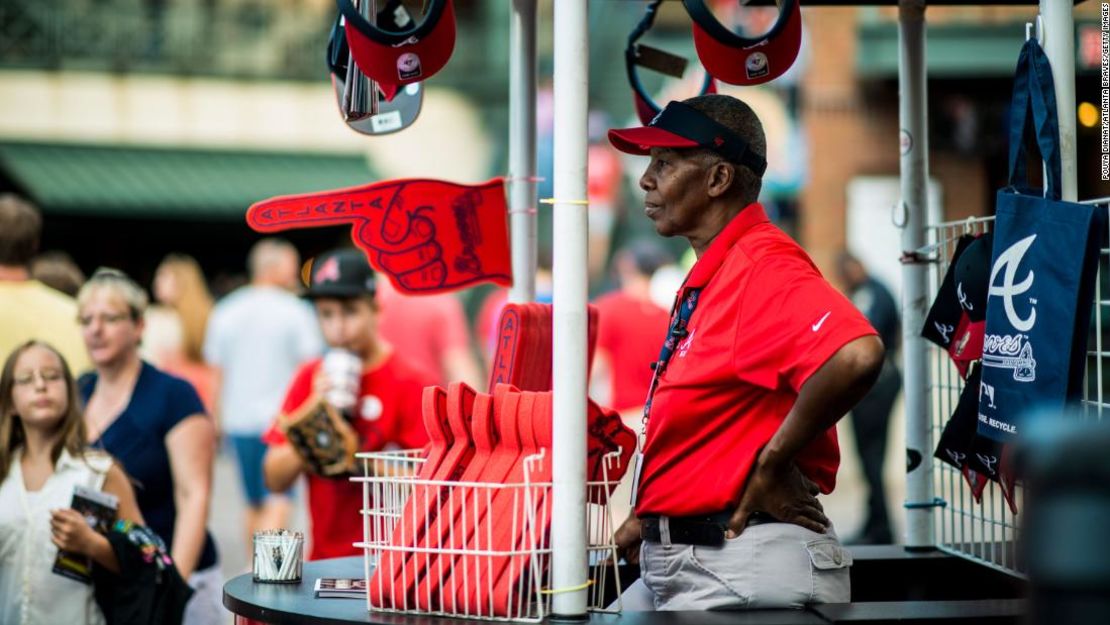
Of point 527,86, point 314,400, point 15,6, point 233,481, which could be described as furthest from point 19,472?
point 15,6

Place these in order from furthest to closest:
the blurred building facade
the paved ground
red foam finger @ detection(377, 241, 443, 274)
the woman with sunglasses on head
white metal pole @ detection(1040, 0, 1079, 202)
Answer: the blurred building facade < the paved ground < the woman with sunglasses on head < red foam finger @ detection(377, 241, 443, 274) < white metal pole @ detection(1040, 0, 1079, 202)

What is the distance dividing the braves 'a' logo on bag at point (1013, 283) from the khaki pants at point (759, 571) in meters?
0.63

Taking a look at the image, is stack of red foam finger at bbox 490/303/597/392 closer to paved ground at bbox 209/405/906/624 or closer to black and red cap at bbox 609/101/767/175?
black and red cap at bbox 609/101/767/175

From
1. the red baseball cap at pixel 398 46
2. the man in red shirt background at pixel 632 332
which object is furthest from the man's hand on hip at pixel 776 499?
the man in red shirt background at pixel 632 332

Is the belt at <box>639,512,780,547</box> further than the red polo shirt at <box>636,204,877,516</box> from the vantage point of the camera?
Yes

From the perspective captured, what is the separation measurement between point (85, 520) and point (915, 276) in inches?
106

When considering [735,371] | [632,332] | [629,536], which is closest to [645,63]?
[629,536]

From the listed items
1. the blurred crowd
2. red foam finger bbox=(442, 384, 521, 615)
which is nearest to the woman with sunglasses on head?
the blurred crowd

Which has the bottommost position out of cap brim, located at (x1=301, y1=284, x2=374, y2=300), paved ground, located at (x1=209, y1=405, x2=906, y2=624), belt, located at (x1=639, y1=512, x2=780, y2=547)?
paved ground, located at (x1=209, y1=405, x2=906, y2=624)

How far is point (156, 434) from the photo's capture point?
538cm

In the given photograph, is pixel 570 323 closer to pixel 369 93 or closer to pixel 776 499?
pixel 776 499

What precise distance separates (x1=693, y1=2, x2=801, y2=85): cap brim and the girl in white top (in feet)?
7.89

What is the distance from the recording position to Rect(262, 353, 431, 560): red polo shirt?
217 inches

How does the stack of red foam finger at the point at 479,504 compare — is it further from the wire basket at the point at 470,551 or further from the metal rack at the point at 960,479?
the metal rack at the point at 960,479
